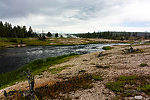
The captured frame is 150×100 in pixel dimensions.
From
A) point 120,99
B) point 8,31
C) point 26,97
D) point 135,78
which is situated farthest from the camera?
point 8,31

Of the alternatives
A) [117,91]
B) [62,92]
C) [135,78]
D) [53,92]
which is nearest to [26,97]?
[53,92]

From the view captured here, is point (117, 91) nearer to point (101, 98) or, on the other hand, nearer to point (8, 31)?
point (101, 98)

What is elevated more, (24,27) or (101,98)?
(24,27)

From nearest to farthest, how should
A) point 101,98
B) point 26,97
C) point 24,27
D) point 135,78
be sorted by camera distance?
point 101,98
point 26,97
point 135,78
point 24,27

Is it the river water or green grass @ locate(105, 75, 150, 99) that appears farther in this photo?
the river water

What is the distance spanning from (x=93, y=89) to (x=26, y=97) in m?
7.17

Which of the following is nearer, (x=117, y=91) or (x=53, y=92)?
(x=117, y=91)

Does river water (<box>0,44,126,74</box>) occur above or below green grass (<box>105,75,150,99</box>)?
below

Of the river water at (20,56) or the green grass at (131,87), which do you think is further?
the river water at (20,56)

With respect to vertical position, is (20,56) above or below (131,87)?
below

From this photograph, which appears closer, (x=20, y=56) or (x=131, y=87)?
(x=131, y=87)

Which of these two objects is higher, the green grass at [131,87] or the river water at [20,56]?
the green grass at [131,87]

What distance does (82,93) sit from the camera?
961 cm

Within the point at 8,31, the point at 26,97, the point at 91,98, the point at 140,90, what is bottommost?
the point at 26,97
